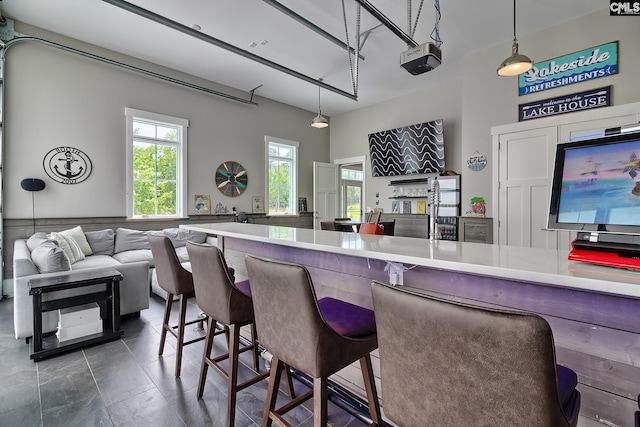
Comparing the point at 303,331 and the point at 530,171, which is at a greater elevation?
the point at 530,171

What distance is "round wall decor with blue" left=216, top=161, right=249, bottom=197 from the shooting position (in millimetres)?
6219

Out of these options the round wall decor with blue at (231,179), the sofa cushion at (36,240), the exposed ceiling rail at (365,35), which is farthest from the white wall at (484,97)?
the sofa cushion at (36,240)

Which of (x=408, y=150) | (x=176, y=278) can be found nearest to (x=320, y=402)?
(x=176, y=278)

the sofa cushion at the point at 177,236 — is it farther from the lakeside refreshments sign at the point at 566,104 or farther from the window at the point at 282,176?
the lakeside refreshments sign at the point at 566,104

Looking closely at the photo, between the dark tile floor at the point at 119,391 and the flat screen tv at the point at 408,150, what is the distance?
16.6 feet

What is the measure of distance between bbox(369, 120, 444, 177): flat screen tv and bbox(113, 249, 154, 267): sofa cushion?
486 cm

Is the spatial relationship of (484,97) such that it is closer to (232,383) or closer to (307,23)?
(307,23)

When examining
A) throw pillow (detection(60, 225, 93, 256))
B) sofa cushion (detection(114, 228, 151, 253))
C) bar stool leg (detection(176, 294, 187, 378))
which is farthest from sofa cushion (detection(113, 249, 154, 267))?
bar stool leg (detection(176, 294, 187, 378))

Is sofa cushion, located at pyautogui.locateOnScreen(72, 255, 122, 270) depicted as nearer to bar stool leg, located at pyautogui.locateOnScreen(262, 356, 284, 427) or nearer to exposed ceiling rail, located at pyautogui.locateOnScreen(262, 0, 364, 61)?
bar stool leg, located at pyautogui.locateOnScreen(262, 356, 284, 427)

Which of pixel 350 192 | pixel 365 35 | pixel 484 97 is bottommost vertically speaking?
pixel 350 192

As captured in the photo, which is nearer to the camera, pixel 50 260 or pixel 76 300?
pixel 76 300

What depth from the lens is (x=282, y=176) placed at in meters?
7.37

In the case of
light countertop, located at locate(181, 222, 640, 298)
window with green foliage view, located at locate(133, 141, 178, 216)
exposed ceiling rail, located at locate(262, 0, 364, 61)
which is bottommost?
light countertop, located at locate(181, 222, 640, 298)

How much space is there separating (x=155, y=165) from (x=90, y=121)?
1102 mm
